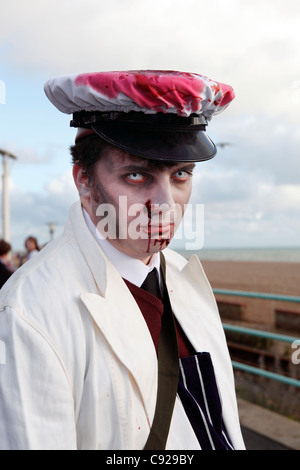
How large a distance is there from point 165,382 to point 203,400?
7.4 inches

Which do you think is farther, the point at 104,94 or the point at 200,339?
the point at 200,339

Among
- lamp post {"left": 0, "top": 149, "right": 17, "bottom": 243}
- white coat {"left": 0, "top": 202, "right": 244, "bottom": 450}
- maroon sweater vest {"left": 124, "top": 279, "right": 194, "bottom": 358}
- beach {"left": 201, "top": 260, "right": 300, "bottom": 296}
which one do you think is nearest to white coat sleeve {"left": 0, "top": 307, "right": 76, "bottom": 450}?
white coat {"left": 0, "top": 202, "right": 244, "bottom": 450}

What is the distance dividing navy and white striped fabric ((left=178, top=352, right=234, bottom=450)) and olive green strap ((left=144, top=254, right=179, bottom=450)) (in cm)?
7

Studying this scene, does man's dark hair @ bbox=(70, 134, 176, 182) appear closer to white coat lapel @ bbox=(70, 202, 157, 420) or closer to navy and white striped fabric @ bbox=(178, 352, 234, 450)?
white coat lapel @ bbox=(70, 202, 157, 420)

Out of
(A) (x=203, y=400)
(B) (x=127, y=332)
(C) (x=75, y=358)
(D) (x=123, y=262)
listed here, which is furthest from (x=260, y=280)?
(C) (x=75, y=358)

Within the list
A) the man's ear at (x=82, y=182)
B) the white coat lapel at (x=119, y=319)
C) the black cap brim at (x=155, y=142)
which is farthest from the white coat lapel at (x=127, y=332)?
the black cap brim at (x=155, y=142)

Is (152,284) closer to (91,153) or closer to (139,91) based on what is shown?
(91,153)

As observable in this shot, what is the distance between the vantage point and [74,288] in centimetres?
123

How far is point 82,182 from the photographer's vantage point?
4.47 ft

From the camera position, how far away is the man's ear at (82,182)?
135 centimetres

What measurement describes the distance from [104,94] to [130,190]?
0.84 feet

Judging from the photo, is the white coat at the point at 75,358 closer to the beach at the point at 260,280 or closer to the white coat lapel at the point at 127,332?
the white coat lapel at the point at 127,332

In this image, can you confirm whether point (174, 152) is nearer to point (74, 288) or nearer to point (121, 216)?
point (121, 216)
